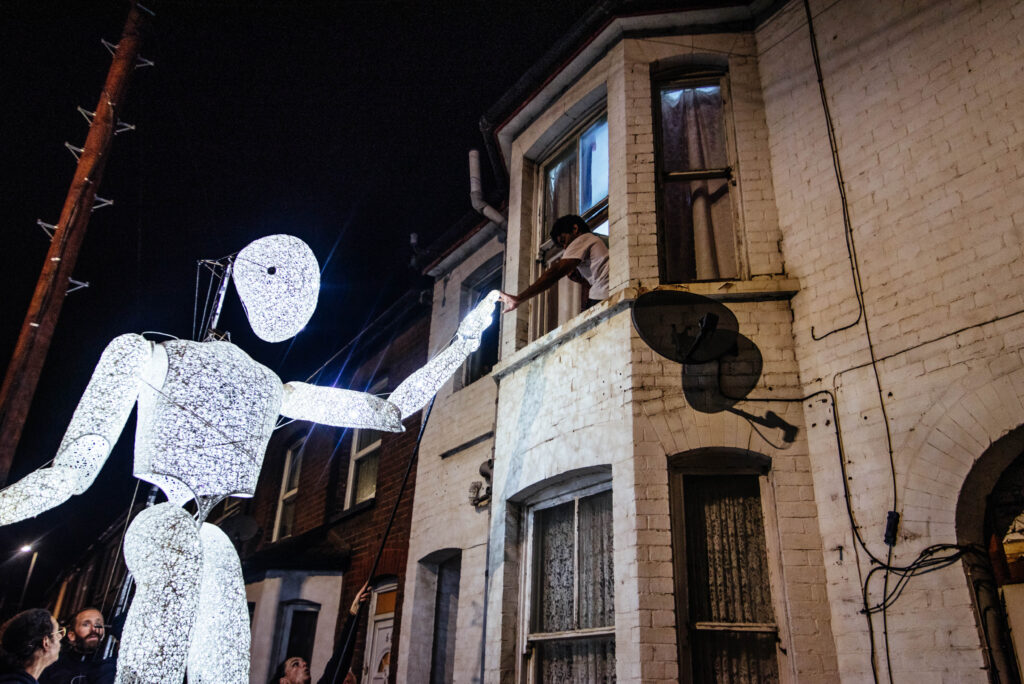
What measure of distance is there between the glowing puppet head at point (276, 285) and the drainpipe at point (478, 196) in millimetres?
4097

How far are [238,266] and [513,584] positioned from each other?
300 cm

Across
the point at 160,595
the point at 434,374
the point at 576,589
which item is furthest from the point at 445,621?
the point at 160,595

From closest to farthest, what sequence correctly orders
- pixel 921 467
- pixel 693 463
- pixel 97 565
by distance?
pixel 921 467 < pixel 693 463 < pixel 97 565

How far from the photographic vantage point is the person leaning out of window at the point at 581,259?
4.89 m

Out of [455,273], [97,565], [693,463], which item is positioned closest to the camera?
[693,463]

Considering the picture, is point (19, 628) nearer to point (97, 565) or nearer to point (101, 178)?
point (101, 178)

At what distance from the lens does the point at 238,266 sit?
11.1ft

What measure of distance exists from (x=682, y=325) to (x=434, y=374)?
5.66 ft

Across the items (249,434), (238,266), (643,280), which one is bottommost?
(249,434)

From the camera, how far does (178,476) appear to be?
2.80 meters

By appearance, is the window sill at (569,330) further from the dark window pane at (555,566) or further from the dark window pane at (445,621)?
the dark window pane at (445,621)

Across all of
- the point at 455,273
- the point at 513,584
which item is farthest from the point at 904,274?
the point at 455,273

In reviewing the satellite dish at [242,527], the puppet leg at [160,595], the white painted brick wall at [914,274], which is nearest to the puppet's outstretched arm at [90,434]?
the puppet leg at [160,595]

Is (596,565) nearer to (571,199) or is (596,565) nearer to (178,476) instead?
(178,476)
